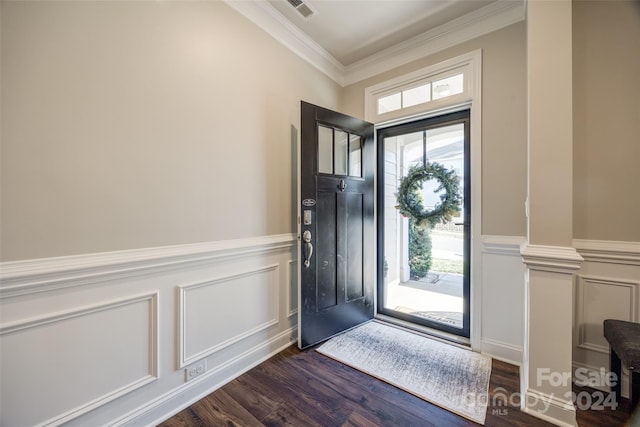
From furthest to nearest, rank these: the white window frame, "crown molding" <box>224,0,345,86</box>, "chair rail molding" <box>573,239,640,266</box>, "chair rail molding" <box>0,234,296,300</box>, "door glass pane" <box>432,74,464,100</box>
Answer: "door glass pane" <box>432,74,464,100</box>, the white window frame, "crown molding" <box>224,0,345,86</box>, "chair rail molding" <box>573,239,640,266</box>, "chair rail molding" <box>0,234,296,300</box>

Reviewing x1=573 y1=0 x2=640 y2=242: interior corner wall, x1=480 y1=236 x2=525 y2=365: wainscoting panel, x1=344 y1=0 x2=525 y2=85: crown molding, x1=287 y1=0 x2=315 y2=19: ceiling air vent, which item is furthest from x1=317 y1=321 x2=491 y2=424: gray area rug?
x1=287 y1=0 x2=315 y2=19: ceiling air vent

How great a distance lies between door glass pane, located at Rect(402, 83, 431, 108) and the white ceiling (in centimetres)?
47

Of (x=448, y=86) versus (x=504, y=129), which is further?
(x=448, y=86)

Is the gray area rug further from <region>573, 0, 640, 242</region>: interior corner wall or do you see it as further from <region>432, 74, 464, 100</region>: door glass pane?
<region>432, 74, 464, 100</region>: door glass pane

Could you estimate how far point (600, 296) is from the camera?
5.51ft

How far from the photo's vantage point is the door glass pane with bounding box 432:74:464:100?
7.36 feet

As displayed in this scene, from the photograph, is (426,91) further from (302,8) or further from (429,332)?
(429,332)

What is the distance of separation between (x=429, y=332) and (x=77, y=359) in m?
2.63

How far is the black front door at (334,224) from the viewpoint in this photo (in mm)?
2135

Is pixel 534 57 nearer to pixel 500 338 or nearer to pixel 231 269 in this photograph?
pixel 500 338

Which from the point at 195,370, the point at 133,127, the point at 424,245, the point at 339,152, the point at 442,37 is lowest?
the point at 195,370

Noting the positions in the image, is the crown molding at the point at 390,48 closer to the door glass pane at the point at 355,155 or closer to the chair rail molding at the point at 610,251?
the door glass pane at the point at 355,155

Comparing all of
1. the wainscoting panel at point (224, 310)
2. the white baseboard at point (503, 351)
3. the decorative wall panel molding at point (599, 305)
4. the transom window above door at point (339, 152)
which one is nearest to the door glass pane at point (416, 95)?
the transom window above door at point (339, 152)

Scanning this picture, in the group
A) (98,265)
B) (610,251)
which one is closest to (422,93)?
(610,251)
